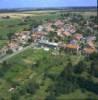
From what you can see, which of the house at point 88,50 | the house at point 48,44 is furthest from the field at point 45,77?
the house at point 48,44

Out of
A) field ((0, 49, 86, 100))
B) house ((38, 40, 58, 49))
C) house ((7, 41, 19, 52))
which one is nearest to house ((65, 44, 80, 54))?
field ((0, 49, 86, 100))

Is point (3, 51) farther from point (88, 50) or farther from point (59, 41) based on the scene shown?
point (88, 50)

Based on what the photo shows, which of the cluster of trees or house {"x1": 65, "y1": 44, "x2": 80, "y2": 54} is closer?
the cluster of trees

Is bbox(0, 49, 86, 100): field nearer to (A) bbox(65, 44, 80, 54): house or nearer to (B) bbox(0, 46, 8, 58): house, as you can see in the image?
(A) bbox(65, 44, 80, 54): house

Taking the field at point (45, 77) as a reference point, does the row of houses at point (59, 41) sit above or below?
above

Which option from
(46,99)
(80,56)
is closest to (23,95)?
(46,99)

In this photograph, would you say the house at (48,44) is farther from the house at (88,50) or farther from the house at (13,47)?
the house at (88,50)

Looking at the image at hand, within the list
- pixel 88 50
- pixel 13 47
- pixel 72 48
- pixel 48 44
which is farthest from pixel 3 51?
pixel 88 50

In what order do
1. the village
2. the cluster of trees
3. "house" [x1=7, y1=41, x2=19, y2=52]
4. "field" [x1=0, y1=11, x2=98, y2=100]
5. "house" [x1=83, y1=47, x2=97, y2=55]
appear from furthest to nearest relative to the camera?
1. "house" [x1=7, y1=41, x2=19, y2=52]
2. the village
3. "house" [x1=83, y1=47, x2=97, y2=55]
4. the cluster of trees
5. "field" [x1=0, y1=11, x2=98, y2=100]

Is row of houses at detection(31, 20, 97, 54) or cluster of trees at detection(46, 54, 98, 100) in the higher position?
row of houses at detection(31, 20, 97, 54)

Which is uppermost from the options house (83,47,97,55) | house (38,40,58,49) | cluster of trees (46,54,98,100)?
house (38,40,58,49)
